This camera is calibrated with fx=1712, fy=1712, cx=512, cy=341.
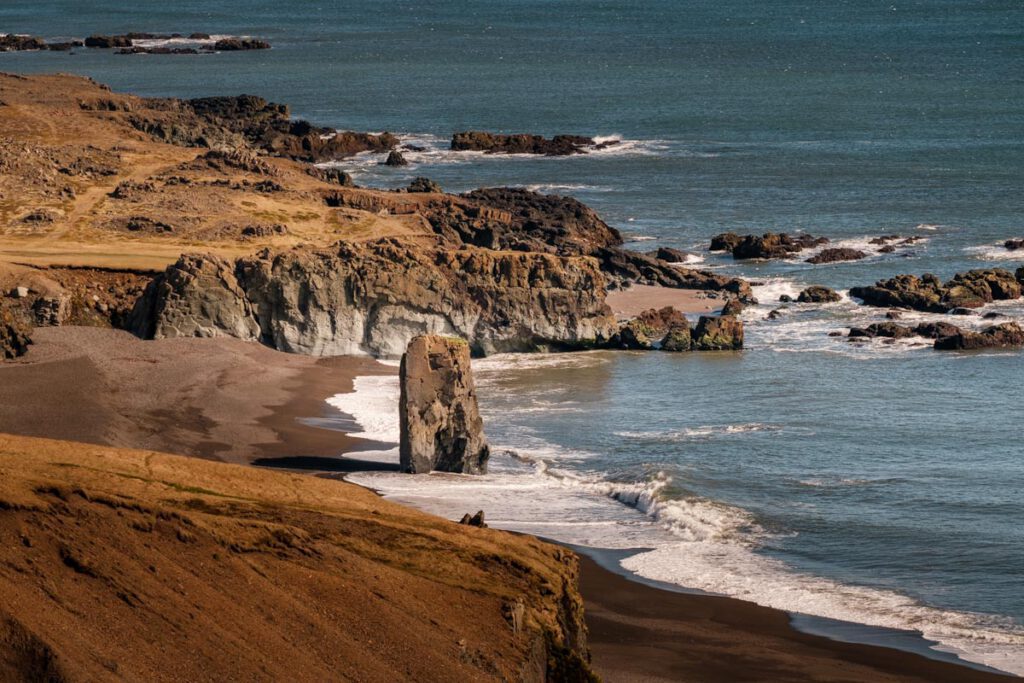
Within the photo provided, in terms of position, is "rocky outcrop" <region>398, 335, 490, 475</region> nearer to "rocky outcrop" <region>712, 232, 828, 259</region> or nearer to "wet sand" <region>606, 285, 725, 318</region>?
"wet sand" <region>606, 285, 725, 318</region>

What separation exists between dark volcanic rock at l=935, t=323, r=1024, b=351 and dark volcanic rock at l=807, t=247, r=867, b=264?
480 inches

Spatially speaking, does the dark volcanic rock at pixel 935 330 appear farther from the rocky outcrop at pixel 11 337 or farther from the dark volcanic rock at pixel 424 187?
the rocky outcrop at pixel 11 337

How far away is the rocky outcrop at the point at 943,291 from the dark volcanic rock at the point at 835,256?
517 centimetres

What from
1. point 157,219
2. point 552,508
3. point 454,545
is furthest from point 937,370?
point 454,545

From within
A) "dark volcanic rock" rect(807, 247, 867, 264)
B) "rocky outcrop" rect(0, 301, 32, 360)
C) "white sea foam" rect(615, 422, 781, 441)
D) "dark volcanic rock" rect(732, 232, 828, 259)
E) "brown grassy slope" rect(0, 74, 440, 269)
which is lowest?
"white sea foam" rect(615, 422, 781, 441)

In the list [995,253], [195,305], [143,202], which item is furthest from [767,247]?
[195,305]

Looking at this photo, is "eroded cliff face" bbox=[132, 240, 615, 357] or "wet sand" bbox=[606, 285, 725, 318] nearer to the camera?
"eroded cliff face" bbox=[132, 240, 615, 357]

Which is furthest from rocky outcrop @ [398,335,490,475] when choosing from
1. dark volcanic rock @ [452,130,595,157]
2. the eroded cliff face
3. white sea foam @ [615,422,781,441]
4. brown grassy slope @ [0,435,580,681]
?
dark volcanic rock @ [452,130,595,157]

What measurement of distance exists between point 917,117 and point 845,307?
158ft

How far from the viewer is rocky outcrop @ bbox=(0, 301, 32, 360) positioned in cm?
3997

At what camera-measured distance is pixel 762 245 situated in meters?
65.1

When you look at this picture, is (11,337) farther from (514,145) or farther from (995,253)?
(514,145)

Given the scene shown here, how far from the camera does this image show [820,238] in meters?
67.9

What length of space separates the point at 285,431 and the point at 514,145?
5613 centimetres
